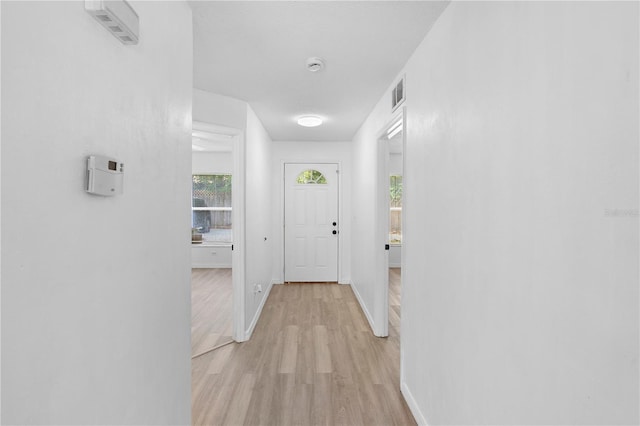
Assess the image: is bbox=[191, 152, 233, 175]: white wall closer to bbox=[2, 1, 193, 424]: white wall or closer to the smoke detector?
the smoke detector

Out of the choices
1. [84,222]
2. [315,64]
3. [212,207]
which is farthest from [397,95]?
[212,207]

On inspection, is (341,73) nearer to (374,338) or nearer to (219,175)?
(374,338)

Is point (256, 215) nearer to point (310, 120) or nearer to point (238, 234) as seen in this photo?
point (238, 234)

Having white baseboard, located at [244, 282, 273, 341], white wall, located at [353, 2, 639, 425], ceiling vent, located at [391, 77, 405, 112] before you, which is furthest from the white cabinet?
white wall, located at [353, 2, 639, 425]

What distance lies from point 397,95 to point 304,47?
85 centimetres

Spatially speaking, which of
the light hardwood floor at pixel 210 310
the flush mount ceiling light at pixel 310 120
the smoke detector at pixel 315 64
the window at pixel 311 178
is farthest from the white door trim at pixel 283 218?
the smoke detector at pixel 315 64

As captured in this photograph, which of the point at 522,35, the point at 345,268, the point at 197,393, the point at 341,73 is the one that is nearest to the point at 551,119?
the point at 522,35

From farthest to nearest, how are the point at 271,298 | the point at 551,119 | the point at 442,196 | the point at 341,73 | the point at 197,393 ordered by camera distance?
the point at 271,298 → the point at 341,73 → the point at 197,393 → the point at 442,196 → the point at 551,119

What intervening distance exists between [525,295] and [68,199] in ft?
4.48

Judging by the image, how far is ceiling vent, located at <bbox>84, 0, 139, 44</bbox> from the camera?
87cm

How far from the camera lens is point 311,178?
5.27m

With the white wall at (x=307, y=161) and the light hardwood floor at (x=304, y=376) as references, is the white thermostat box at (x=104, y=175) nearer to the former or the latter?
the light hardwood floor at (x=304, y=376)

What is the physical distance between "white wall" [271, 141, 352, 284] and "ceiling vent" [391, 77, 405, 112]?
8.26 feet

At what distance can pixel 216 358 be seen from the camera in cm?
276
